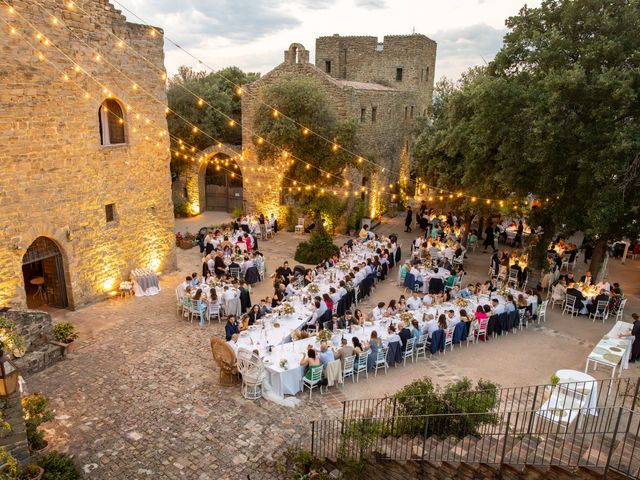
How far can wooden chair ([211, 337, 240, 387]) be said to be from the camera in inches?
386

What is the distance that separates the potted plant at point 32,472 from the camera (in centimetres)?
679

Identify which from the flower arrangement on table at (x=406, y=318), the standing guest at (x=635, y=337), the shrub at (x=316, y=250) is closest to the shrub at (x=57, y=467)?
the flower arrangement on table at (x=406, y=318)

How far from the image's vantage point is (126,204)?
588 inches

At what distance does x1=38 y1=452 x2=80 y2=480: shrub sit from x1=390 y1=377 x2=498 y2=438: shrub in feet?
15.7

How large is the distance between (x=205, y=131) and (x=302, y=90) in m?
8.81

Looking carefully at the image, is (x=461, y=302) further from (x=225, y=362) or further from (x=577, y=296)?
(x=225, y=362)

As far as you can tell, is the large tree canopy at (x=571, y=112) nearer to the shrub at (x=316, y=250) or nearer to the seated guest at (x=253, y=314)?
the shrub at (x=316, y=250)

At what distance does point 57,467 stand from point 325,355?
16.2 feet

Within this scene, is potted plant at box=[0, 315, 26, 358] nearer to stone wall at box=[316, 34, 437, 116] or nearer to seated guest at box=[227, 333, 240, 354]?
seated guest at box=[227, 333, 240, 354]

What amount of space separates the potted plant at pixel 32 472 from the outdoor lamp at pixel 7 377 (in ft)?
3.88

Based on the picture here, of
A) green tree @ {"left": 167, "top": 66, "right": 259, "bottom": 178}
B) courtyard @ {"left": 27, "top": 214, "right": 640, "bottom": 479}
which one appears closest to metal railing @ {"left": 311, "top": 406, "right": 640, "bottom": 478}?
courtyard @ {"left": 27, "top": 214, "right": 640, "bottom": 479}

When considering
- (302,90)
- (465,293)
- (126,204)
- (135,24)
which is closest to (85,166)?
(126,204)

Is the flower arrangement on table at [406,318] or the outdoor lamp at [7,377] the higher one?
the outdoor lamp at [7,377]

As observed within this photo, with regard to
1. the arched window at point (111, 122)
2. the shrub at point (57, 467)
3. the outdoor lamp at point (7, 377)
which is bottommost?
the shrub at point (57, 467)
